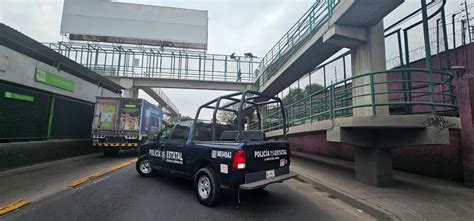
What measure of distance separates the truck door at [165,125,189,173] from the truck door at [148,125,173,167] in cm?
17

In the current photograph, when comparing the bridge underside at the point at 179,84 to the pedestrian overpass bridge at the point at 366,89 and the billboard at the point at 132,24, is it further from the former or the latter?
the pedestrian overpass bridge at the point at 366,89

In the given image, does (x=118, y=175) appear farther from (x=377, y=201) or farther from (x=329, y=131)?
(x=377, y=201)

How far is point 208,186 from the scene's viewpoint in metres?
5.44

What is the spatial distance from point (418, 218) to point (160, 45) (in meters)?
31.5

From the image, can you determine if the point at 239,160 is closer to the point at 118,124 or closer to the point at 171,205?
the point at 171,205

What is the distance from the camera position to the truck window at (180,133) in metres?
6.63

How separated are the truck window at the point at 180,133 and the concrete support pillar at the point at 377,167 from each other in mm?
5138

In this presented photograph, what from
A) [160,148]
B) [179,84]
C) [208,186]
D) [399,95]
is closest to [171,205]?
[208,186]

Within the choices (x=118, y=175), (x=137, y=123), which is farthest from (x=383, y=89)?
(x=137, y=123)

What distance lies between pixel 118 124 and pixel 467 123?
14.5 meters

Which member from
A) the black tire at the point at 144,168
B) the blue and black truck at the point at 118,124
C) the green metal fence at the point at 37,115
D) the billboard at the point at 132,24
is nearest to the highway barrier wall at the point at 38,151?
the green metal fence at the point at 37,115

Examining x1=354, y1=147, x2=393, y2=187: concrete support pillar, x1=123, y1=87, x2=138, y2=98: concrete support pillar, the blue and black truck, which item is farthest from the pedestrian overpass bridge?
x1=123, y1=87, x2=138, y2=98: concrete support pillar

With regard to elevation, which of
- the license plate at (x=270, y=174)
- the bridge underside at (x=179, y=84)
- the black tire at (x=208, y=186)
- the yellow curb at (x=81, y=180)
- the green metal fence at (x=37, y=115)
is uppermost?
the bridge underside at (x=179, y=84)

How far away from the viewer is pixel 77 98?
15.4 metres
